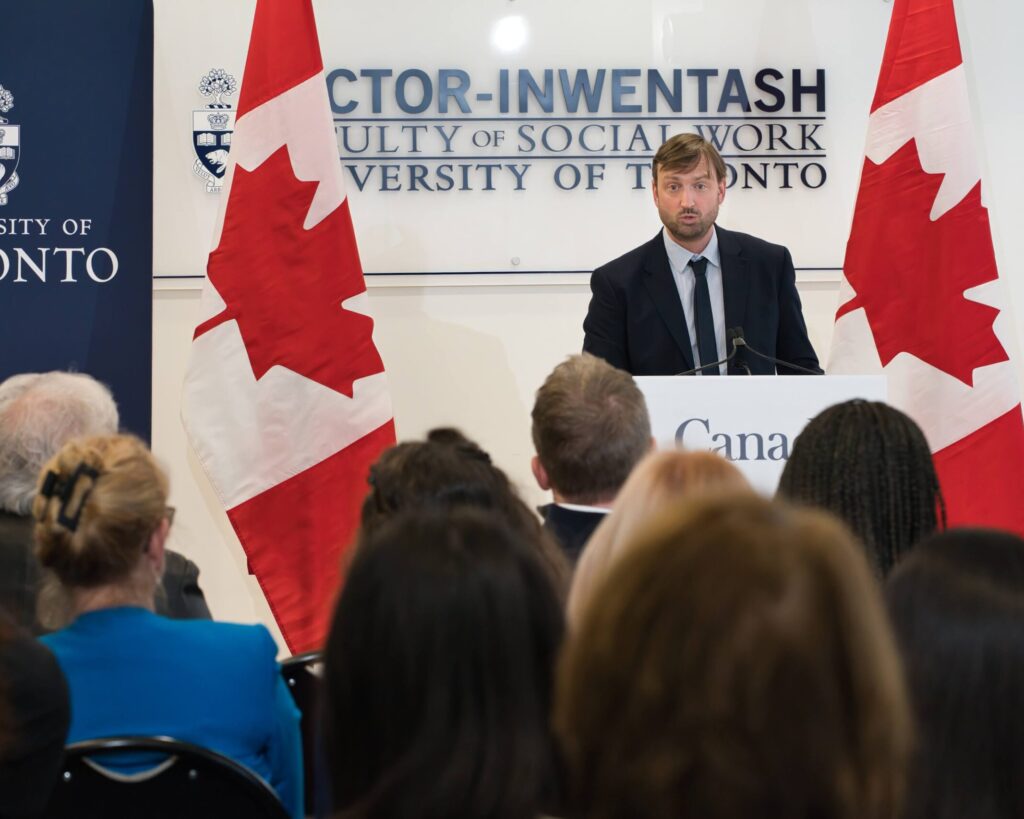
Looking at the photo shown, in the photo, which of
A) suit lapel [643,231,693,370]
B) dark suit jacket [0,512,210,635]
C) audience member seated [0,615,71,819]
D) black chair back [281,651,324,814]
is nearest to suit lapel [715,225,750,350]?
suit lapel [643,231,693,370]

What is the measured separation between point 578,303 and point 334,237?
97 centimetres

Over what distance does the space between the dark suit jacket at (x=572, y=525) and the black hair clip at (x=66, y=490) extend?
87 cm

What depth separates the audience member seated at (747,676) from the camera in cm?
79

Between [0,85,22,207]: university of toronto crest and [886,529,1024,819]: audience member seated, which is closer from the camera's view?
[886,529,1024,819]: audience member seated

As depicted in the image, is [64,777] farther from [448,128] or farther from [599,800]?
[448,128]

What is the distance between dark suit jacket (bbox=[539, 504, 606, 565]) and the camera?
2.41m

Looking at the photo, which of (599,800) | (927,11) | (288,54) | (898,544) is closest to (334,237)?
(288,54)

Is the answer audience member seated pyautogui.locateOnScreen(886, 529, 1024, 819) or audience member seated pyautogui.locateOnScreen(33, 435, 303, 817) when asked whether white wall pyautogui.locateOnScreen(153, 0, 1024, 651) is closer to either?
audience member seated pyautogui.locateOnScreen(33, 435, 303, 817)

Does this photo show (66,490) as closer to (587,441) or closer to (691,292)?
(587,441)

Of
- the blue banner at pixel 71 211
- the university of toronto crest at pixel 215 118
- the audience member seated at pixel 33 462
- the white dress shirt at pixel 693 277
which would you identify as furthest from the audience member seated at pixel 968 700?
the university of toronto crest at pixel 215 118

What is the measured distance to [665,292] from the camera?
3.80 metres

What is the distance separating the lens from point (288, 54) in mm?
3982

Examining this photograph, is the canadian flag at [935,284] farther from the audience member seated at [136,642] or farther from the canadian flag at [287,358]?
the audience member seated at [136,642]

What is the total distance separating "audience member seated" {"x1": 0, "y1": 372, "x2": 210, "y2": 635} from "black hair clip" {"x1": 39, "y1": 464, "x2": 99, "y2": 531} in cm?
29
